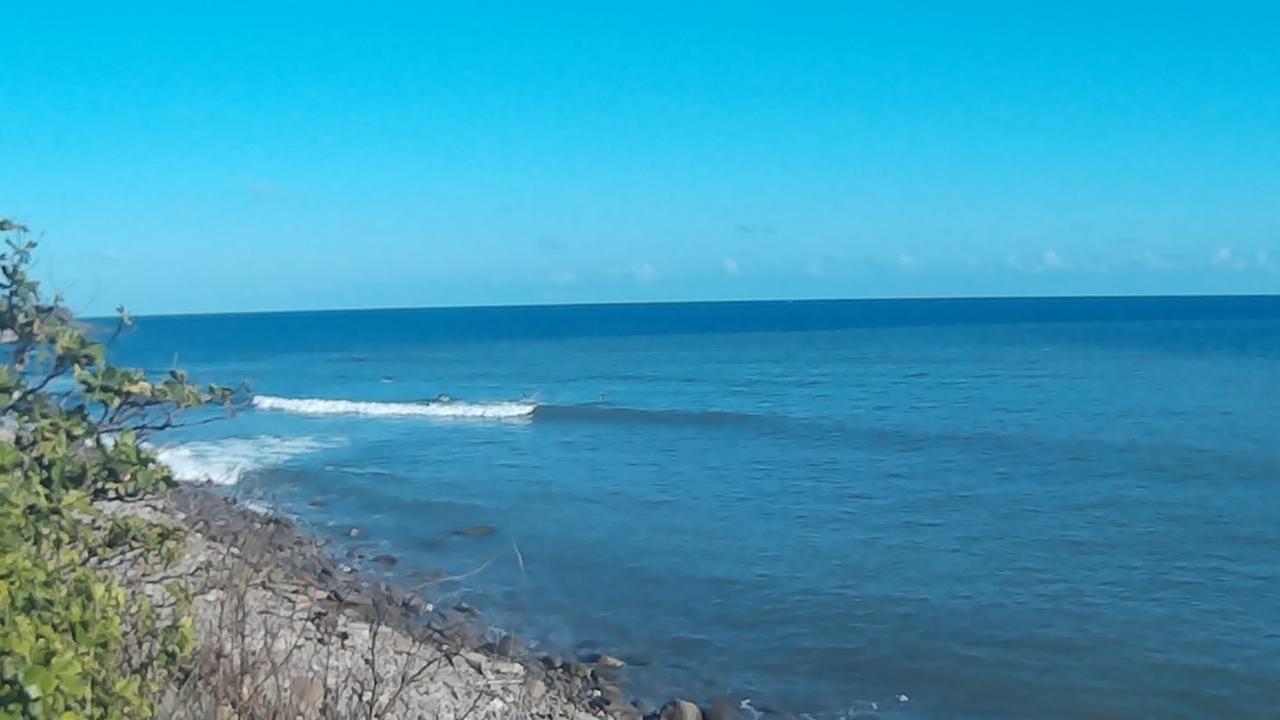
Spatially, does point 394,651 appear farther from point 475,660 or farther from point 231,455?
point 231,455

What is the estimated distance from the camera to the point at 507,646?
12.7 metres

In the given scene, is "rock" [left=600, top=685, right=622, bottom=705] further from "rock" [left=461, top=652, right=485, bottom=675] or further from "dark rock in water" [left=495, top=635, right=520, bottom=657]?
"rock" [left=461, top=652, right=485, bottom=675]

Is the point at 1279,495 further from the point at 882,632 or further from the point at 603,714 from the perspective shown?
the point at 603,714

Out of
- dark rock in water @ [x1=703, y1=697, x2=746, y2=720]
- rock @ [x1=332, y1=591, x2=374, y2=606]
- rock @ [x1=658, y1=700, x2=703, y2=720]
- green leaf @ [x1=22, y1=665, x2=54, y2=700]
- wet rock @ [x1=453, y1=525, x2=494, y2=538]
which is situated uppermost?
green leaf @ [x1=22, y1=665, x2=54, y2=700]

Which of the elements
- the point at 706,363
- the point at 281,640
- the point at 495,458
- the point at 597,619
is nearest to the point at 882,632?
the point at 597,619

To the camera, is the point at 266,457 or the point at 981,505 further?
the point at 266,457

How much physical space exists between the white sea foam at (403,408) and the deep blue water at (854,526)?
599 millimetres

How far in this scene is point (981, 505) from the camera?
69.8 feet

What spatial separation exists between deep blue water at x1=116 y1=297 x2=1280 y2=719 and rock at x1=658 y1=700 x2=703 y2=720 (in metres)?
0.88

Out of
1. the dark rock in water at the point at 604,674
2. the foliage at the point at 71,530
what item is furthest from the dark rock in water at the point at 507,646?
the foliage at the point at 71,530

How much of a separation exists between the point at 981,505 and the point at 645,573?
307 inches

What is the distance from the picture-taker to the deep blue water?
1287cm

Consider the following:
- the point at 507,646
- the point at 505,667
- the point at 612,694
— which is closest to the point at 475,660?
the point at 505,667

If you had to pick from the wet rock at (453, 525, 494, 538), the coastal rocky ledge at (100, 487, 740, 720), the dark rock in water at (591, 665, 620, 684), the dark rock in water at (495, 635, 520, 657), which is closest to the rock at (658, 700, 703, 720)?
the coastal rocky ledge at (100, 487, 740, 720)
